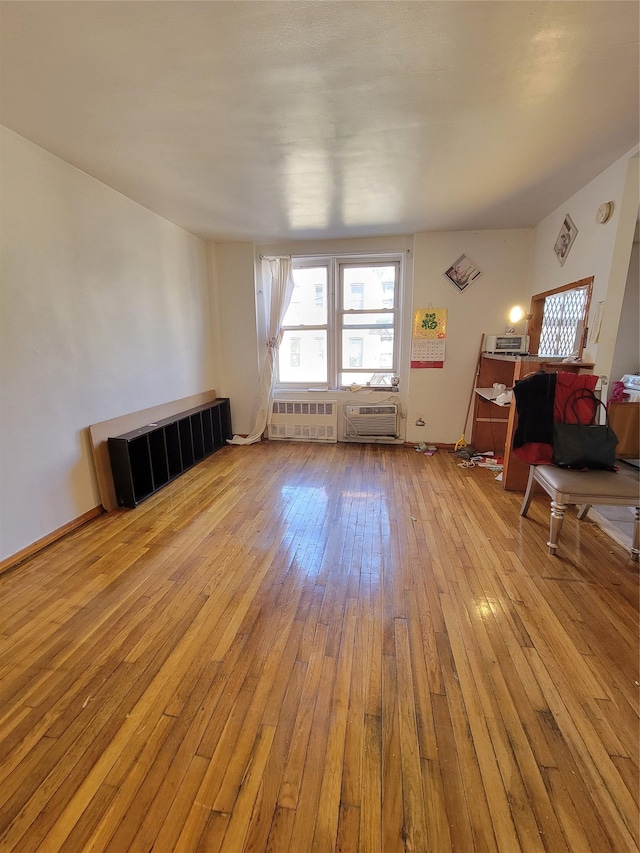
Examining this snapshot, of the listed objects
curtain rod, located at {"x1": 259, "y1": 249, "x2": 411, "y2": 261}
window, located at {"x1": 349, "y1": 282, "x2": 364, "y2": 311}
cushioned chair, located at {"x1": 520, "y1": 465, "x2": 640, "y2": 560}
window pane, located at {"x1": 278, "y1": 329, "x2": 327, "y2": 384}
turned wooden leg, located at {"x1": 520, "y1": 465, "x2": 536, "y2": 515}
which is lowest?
turned wooden leg, located at {"x1": 520, "y1": 465, "x2": 536, "y2": 515}

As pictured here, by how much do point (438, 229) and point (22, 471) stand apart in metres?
4.51

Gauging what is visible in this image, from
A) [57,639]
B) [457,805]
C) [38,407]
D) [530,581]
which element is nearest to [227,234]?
[38,407]

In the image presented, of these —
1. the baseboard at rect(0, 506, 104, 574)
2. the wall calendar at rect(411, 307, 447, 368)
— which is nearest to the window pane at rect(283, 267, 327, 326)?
the wall calendar at rect(411, 307, 447, 368)

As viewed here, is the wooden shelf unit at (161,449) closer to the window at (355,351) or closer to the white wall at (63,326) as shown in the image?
the white wall at (63,326)

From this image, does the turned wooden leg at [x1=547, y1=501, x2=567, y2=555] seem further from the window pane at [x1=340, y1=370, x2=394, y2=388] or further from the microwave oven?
the window pane at [x1=340, y1=370, x2=394, y2=388]

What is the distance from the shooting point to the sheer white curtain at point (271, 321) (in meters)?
4.46

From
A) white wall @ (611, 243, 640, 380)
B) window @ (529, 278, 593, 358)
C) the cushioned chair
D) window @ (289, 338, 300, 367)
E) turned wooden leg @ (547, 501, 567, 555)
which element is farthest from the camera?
window @ (289, 338, 300, 367)

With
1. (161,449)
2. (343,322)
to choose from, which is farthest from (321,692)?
(343,322)

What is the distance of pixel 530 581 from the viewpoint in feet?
6.46

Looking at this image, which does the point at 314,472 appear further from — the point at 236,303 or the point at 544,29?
the point at 544,29

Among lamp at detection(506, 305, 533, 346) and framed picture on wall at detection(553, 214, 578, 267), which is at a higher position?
framed picture on wall at detection(553, 214, 578, 267)

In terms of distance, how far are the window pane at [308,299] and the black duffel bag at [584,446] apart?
3.22 meters

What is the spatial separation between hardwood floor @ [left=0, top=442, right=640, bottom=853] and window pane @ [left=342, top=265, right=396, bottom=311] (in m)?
3.12

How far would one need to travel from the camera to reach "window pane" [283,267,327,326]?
4621 mm
